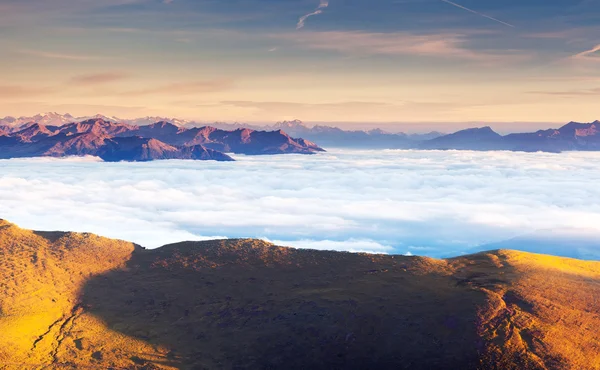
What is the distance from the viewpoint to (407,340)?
99.8 m

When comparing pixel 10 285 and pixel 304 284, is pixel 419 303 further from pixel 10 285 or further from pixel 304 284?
pixel 10 285

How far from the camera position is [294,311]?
117 metres

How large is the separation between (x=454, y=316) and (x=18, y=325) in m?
91.1

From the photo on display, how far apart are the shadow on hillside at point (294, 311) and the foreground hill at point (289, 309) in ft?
1.13

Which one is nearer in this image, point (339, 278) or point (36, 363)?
point (36, 363)

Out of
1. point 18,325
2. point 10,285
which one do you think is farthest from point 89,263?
point 18,325

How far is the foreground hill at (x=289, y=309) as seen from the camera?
97375 millimetres

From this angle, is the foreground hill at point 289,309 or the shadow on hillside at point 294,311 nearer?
the foreground hill at point 289,309

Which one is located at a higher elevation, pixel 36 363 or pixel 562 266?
pixel 562 266

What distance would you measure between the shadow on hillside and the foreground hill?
0.34m

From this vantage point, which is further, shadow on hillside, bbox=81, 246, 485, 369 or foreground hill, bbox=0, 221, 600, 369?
shadow on hillside, bbox=81, 246, 485, 369

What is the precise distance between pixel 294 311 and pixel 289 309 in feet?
7.03

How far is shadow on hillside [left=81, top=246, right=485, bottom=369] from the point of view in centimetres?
9900

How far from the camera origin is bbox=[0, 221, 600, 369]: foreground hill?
97.4m
